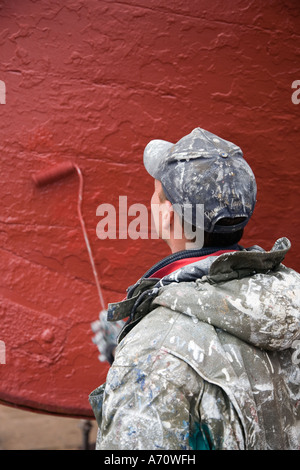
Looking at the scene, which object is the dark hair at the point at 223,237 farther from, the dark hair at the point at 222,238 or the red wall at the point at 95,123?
the red wall at the point at 95,123

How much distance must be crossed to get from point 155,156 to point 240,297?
17.1 inches

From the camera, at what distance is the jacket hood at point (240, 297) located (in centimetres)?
110

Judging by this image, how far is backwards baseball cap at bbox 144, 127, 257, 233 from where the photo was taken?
1.17 metres

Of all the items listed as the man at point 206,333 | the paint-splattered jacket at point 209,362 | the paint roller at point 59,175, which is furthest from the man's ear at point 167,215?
the paint roller at point 59,175

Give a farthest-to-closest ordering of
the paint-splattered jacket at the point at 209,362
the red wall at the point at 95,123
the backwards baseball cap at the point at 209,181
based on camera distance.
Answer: the red wall at the point at 95,123 < the backwards baseball cap at the point at 209,181 < the paint-splattered jacket at the point at 209,362

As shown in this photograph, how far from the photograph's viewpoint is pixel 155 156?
1.34 meters

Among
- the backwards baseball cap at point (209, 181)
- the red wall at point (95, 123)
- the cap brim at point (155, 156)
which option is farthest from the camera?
the red wall at point (95, 123)

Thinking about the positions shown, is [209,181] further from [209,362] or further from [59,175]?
[59,175]

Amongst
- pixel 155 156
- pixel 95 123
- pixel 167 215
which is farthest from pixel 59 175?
pixel 167 215

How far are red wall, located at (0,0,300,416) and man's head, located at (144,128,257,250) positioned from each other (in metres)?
1.08

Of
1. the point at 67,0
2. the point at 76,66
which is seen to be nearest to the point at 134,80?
the point at 76,66

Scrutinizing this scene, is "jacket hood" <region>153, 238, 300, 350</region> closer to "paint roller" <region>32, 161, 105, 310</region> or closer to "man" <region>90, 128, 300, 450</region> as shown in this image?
"man" <region>90, 128, 300, 450</region>
